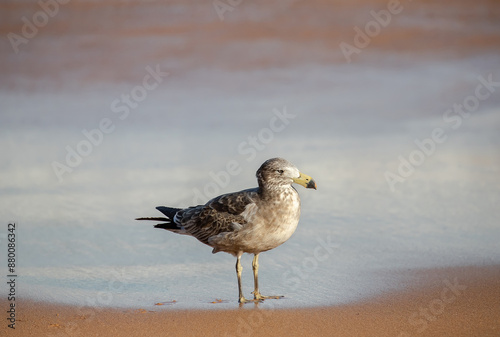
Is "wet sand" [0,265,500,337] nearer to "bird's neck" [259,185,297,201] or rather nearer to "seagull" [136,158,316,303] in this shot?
"seagull" [136,158,316,303]

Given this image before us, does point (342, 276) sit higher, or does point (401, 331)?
point (342, 276)

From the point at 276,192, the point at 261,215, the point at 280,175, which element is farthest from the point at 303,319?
the point at 280,175

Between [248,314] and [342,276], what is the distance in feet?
5.28

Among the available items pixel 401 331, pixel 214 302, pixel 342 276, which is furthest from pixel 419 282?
pixel 214 302

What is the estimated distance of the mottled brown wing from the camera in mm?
6703

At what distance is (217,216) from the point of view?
6891mm

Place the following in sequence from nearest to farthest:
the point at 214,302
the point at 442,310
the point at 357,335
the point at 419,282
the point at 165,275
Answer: the point at 357,335, the point at 442,310, the point at 214,302, the point at 419,282, the point at 165,275

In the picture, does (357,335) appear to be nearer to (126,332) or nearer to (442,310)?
(442,310)

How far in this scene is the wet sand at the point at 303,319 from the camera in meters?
5.36

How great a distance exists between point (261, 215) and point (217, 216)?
0.55m

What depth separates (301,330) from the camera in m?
5.40

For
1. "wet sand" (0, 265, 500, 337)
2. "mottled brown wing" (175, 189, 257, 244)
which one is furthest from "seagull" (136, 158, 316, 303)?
"wet sand" (0, 265, 500, 337)

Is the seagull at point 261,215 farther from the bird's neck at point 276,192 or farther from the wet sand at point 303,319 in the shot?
the wet sand at point 303,319

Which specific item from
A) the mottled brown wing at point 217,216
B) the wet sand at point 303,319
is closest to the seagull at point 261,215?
the mottled brown wing at point 217,216
